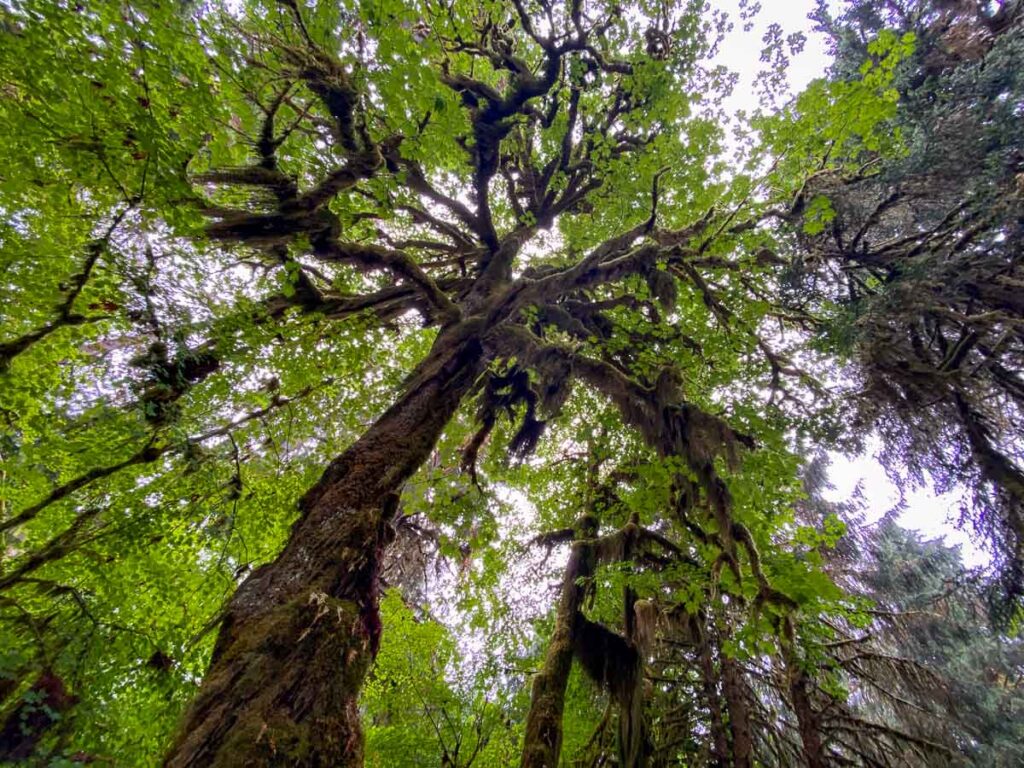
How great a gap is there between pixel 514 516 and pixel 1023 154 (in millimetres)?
8266

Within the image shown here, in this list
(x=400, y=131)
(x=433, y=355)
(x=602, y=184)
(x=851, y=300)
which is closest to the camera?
(x=433, y=355)

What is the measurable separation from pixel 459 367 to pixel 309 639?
10.1 ft

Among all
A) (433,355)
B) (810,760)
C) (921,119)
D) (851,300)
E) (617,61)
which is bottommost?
(810,760)

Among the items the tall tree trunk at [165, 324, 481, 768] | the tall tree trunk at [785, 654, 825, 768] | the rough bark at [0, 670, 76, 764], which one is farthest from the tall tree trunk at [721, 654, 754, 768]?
the rough bark at [0, 670, 76, 764]

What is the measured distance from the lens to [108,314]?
3.50 m

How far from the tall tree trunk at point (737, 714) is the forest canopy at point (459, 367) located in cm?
6

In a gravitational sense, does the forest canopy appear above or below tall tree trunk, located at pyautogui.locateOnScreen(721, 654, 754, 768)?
above

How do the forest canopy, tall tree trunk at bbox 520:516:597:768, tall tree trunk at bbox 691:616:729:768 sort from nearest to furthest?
the forest canopy
tall tree trunk at bbox 520:516:597:768
tall tree trunk at bbox 691:616:729:768

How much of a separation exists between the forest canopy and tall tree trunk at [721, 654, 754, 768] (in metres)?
0.06

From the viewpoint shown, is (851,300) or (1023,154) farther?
(851,300)

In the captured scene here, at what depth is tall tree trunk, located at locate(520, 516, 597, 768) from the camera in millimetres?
4473

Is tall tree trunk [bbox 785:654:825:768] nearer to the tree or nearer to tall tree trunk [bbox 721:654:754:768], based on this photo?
tall tree trunk [bbox 721:654:754:768]

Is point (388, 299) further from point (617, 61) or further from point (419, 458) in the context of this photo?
point (617, 61)

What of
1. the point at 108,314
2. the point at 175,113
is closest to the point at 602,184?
the point at 175,113
